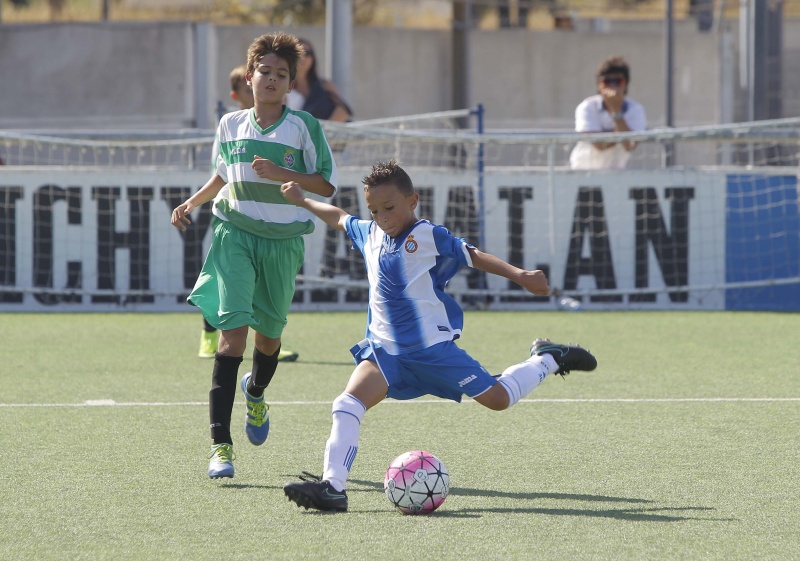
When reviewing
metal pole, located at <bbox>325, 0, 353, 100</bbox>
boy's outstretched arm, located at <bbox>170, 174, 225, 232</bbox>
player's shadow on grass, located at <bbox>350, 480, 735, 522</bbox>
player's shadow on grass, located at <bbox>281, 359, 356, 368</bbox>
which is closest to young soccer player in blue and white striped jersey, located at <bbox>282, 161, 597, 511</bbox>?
player's shadow on grass, located at <bbox>350, 480, 735, 522</bbox>

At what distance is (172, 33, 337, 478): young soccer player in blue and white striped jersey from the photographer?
5.77 metres

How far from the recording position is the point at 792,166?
44.2 feet

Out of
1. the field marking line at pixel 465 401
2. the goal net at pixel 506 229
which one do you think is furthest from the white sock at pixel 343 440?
the goal net at pixel 506 229

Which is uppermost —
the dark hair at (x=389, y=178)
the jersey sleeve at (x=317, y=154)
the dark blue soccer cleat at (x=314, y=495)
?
the jersey sleeve at (x=317, y=154)

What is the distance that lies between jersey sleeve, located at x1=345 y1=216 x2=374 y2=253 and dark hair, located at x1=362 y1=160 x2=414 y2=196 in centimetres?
26

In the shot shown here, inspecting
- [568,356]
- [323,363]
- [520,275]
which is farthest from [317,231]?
[520,275]

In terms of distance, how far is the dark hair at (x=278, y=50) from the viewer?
19.1 feet

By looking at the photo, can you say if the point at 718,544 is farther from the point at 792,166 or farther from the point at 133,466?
the point at 792,166

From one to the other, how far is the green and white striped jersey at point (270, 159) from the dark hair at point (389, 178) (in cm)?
84

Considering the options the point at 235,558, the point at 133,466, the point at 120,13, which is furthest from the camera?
the point at 120,13

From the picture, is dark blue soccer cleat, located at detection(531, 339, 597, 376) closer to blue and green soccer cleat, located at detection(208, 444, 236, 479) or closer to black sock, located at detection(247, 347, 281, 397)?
black sock, located at detection(247, 347, 281, 397)

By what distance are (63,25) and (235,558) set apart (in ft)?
83.6

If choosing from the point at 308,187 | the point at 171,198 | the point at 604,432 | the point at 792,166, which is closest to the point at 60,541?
the point at 308,187

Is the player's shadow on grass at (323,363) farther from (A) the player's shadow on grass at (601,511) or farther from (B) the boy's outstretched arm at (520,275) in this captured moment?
(B) the boy's outstretched arm at (520,275)
